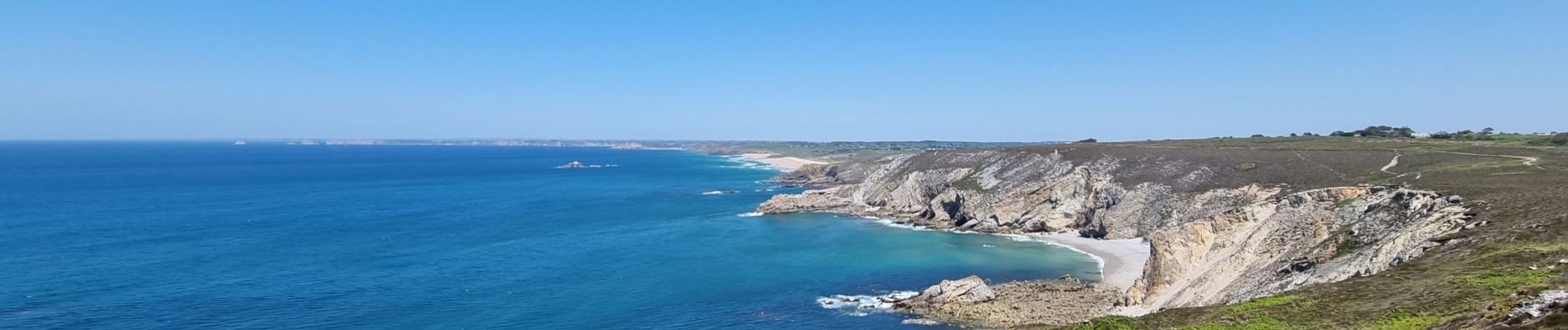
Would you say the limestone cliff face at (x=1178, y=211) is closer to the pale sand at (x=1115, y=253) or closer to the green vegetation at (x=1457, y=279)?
the green vegetation at (x=1457, y=279)

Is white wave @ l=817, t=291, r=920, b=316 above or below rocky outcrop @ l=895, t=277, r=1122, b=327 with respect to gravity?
below

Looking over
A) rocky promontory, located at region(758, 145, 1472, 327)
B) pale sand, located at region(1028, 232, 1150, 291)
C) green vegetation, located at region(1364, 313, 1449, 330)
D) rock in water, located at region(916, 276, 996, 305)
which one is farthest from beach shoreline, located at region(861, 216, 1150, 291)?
Result: green vegetation, located at region(1364, 313, 1449, 330)

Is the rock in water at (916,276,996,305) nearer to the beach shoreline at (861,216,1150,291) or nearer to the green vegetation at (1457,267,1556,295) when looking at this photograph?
the beach shoreline at (861,216,1150,291)

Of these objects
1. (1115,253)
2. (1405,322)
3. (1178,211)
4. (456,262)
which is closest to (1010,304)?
(1115,253)

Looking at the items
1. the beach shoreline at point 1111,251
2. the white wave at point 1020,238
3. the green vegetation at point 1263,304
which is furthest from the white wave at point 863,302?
the green vegetation at point 1263,304

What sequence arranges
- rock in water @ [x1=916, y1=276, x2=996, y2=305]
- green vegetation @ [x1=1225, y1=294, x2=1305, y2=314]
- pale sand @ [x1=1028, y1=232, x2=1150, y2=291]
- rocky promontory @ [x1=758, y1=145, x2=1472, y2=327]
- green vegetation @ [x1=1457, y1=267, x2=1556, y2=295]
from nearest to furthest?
1. green vegetation @ [x1=1457, y1=267, x2=1556, y2=295]
2. green vegetation @ [x1=1225, y1=294, x2=1305, y2=314]
3. rocky promontory @ [x1=758, y1=145, x2=1472, y2=327]
4. rock in water @ [x1=916, y1=276, x2=996, y2=305]
5. pale sand @ [x1=1028, y1=232, x2=1150, y2=291]

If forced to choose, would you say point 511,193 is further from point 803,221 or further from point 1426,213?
point 1426,213
